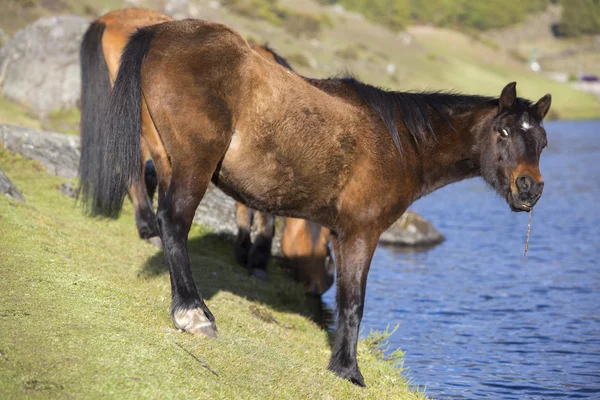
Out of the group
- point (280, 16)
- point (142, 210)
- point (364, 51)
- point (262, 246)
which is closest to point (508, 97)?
point (262, 246)

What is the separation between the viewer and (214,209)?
41.4 feet

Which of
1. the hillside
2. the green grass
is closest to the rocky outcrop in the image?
the green grass

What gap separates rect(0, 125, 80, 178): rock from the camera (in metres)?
12.9

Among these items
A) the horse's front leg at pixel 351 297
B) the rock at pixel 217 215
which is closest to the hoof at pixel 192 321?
the horse's front leg at pixel 351 297

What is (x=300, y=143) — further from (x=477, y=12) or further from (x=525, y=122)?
(x=477, y=12)

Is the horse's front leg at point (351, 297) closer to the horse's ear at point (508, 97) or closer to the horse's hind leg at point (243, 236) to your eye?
the horse's ear at point (508, 97)

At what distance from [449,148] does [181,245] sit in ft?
8.43

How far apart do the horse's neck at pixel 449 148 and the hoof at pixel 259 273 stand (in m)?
4.11

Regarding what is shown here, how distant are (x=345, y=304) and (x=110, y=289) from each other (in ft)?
7.09

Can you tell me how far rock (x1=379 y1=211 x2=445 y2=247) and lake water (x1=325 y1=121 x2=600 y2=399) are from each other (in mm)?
397

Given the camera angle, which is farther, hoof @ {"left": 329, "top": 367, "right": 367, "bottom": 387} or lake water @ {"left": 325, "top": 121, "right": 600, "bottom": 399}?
lake water @ {"left": 325, "top": 121, "right": 600, "bottom": 399}

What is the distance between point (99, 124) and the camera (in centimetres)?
1070

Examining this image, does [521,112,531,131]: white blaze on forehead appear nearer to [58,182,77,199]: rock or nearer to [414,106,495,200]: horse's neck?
[414,106,495,200]: horse's neck

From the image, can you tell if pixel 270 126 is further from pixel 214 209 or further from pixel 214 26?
pixel 214 209
